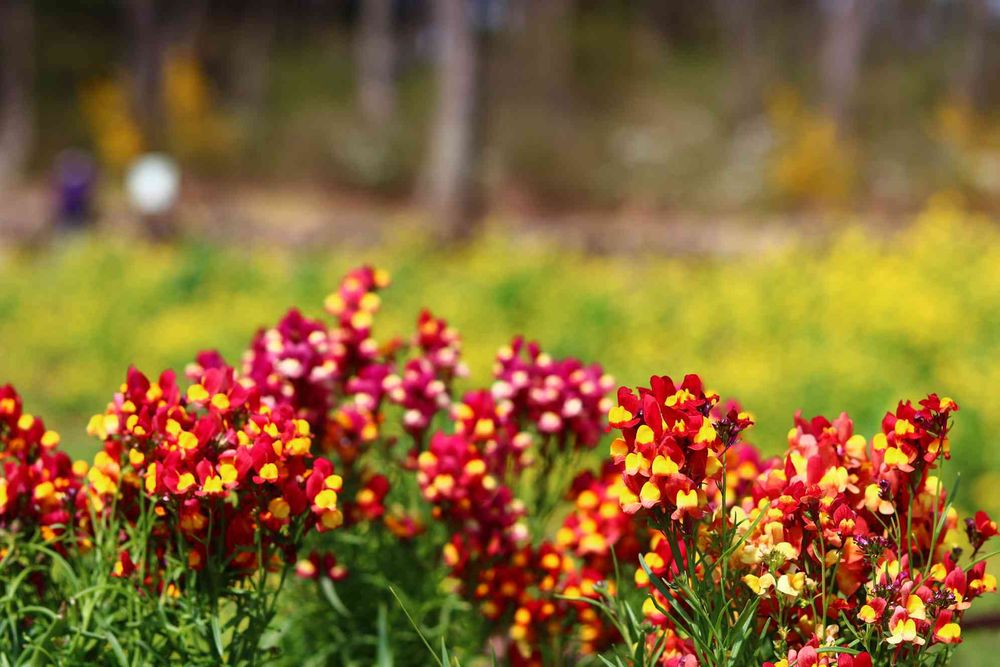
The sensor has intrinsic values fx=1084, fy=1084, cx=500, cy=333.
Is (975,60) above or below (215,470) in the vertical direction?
above

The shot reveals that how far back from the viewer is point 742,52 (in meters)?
28.5

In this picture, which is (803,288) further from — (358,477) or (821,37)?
(821,37)

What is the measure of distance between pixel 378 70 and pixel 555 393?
973 inches

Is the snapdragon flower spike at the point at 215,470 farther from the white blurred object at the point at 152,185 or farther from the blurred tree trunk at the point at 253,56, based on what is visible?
the blurred tree trunk at the point at 253,56

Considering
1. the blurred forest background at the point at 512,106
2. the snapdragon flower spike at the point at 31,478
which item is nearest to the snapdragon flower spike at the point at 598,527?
the snapdragon flower spike at the point at 31,478

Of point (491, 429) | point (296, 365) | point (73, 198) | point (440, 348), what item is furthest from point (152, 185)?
point (491, 429)

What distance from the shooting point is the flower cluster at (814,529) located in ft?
4.25

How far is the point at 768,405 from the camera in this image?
206 inches

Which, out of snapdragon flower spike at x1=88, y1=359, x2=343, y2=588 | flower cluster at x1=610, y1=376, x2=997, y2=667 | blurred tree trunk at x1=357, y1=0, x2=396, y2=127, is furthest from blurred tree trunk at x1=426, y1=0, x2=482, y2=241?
blurred tree trunk at x1=357, y1=0, x2=396, y2=127

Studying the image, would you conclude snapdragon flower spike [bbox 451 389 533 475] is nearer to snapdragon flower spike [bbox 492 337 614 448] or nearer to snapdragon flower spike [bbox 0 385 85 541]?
snapdragon flower spike [bbox 492 337 614 448]

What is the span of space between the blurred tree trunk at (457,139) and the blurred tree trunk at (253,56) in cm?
1650

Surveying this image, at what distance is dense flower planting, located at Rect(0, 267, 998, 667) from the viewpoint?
52.6 inches

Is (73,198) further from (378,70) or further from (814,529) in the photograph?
(378,70)

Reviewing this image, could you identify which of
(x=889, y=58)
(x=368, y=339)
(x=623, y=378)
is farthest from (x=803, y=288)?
(x=889, y=58)
